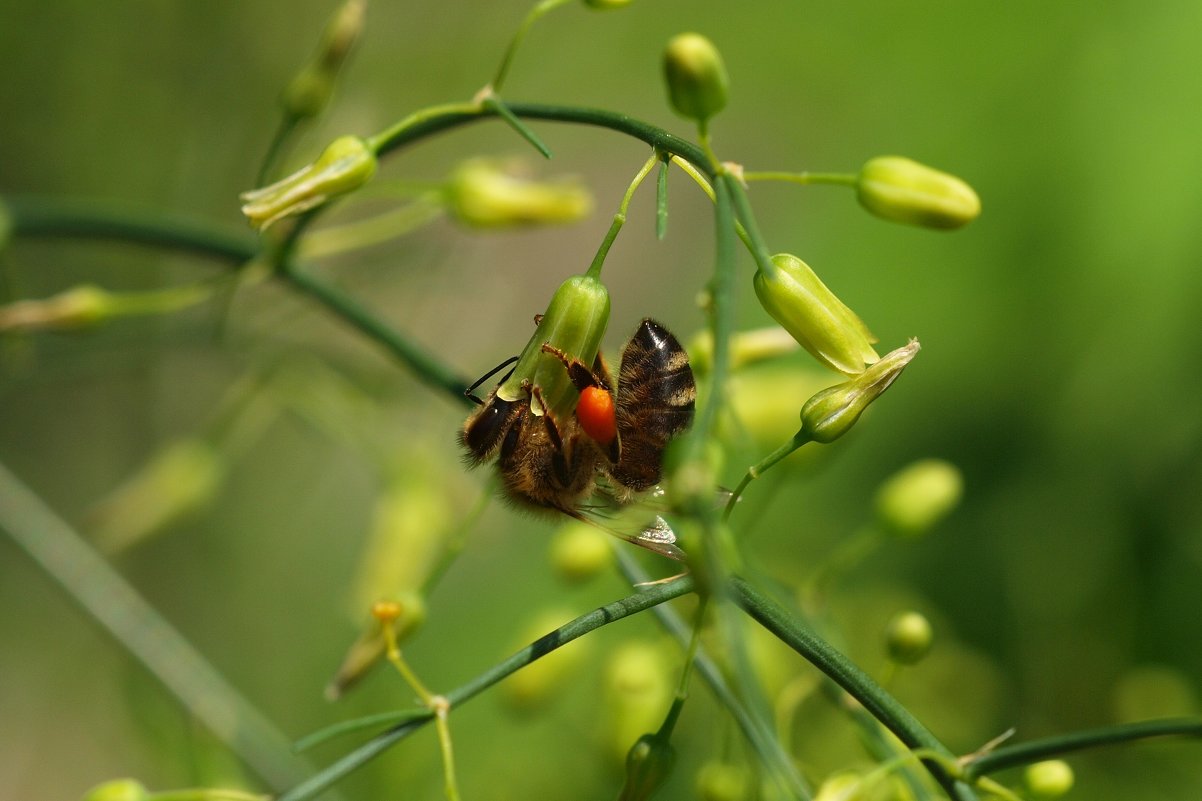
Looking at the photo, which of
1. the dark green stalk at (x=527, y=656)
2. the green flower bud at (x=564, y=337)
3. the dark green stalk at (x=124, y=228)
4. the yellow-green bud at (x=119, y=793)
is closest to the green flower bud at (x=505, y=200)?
the dark green stalk at (x=124, y=228)

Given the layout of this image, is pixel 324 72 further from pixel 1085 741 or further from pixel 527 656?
pixel 1085 741

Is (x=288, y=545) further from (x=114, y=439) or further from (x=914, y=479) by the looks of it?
(x=914, y=479)

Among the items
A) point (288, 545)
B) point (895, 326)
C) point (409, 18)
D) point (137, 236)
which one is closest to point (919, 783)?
point (137, 236)

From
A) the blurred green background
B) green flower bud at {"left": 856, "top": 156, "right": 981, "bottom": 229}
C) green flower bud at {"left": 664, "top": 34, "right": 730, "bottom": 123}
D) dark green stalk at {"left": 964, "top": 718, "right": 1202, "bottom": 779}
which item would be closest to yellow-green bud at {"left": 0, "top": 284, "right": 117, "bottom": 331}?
the blurred green background

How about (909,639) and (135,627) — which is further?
(135,627)

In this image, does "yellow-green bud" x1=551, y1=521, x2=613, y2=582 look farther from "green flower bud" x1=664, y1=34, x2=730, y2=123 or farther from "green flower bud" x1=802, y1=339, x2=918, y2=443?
"green flower bud" x1=664, y1=34, x2=730, y2=123

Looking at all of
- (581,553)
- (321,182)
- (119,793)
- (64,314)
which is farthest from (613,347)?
(119,793)
